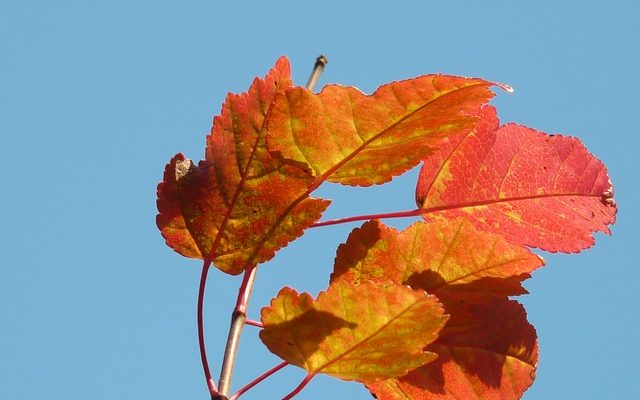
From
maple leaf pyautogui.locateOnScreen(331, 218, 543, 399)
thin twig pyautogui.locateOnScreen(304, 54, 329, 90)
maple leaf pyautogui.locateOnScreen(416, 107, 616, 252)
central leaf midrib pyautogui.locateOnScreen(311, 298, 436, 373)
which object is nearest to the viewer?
central leaf midrib pyautogui.locateOnScreen(311, 298, 436, 373)

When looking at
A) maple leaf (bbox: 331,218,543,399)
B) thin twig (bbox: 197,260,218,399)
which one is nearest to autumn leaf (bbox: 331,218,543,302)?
maple leaf (bbox: 331,218,543,399)

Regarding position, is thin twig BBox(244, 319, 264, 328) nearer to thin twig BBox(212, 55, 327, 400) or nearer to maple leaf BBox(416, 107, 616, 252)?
thin twig BBox(212, 55, 327, 400)

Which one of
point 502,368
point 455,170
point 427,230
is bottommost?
point 502,368

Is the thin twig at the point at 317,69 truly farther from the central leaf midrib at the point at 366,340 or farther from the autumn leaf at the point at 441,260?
the central leaf midrib at the point at 366,340

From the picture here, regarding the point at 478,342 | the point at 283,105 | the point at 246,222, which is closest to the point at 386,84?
the point at 283,105

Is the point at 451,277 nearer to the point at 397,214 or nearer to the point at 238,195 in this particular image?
the point at 397,214

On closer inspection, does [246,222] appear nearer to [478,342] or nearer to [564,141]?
[478,342]
